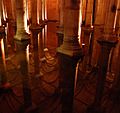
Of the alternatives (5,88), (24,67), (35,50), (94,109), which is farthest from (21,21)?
(94,109)

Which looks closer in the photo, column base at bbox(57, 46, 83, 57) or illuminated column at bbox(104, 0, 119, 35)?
column base at bbox(57, 46, 83, 57)

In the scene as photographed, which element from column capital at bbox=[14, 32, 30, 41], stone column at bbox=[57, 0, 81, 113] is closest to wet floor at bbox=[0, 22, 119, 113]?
column capital at bbox=[14, 32, 30, 41]

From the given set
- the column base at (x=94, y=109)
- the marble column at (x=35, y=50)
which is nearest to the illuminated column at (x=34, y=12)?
the marble column at (x=35, y=50)

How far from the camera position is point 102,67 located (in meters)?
3.85

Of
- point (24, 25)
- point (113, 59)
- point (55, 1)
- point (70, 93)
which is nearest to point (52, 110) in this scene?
point (70, 93)

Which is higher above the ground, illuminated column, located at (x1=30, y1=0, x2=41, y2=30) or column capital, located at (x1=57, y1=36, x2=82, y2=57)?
illuminated column, located at (x1=30, y1=0, x2=41, y2=30)

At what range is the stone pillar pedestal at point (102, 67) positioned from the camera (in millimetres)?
3586

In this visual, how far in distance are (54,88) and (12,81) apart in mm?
1639

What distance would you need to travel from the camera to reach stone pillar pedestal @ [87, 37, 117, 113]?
141 inches

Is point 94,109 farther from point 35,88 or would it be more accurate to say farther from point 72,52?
point 72,52

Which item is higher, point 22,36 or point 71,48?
point 22,36

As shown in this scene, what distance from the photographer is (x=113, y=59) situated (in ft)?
20.1

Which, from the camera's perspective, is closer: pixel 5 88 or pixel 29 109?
pixel 29 109

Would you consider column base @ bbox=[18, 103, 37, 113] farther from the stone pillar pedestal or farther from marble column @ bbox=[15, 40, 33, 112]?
Answer: the stone pillar pedestal
